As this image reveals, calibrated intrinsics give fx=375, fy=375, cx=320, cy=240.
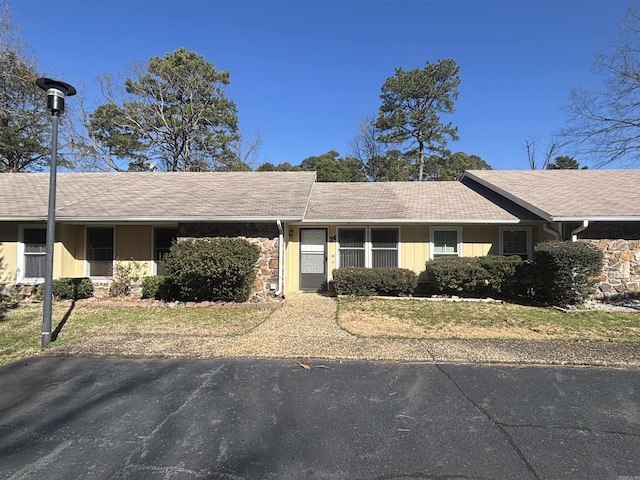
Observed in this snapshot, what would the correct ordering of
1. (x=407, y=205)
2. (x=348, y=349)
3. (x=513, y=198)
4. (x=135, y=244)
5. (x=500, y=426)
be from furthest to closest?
(x=407, y=205)
(x=513, y=198)
(x=135, y=244)
(x=348, y=349)
(x=500, y=426)

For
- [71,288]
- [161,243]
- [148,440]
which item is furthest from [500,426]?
[71,288]

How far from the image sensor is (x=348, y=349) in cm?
610

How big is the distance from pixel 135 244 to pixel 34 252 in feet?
9.36

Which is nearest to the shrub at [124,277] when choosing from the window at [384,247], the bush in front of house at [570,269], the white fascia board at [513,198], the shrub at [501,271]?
the window at [384,247]

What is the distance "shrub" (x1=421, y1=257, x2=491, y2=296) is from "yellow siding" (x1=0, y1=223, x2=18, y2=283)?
1252 centimetres

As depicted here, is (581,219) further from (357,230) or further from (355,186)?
(355,186)

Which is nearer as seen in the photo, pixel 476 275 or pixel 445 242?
pixel 476 275

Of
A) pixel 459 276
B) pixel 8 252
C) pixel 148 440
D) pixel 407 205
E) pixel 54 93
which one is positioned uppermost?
pixel 54 93

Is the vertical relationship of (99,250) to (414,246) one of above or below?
below

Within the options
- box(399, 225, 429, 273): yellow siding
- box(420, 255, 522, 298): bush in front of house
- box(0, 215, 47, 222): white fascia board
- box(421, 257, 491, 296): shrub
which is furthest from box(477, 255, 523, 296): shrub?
box(0, 215, 47, 222): white fascia board

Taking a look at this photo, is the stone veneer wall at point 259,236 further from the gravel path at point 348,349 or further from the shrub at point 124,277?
the gravel path at point 348,349

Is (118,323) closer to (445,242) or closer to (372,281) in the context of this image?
(372,281)

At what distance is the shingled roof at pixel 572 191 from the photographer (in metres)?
10.3

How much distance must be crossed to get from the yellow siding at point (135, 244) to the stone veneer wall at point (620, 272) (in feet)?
43.1
